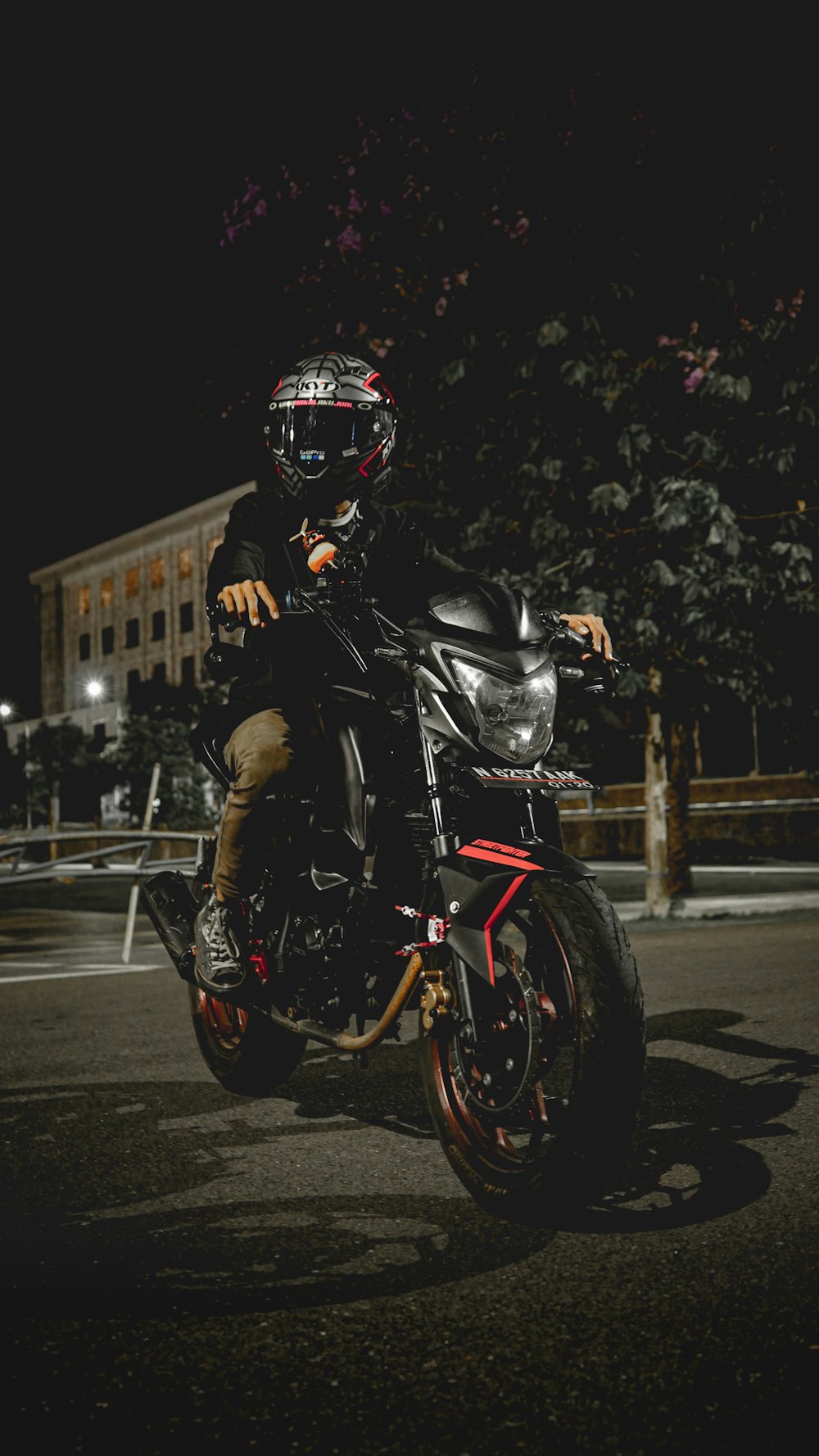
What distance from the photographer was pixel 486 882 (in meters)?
3.48

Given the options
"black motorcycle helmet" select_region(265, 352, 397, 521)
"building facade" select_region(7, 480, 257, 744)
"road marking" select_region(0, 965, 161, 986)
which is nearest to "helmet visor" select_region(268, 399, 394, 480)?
"black motorcycle helmet" select_region(265, 352, 397, 521)

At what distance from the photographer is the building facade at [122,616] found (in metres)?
71.1

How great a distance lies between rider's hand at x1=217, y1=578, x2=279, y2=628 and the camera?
13.4 feet

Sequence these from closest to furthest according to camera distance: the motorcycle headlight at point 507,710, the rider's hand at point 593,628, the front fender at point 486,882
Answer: the front fender at point 486,882
the motorcycle headlight at point 507,710
the rider's hand at point 593,628

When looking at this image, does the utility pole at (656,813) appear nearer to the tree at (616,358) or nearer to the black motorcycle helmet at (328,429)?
the tree at (616,358)

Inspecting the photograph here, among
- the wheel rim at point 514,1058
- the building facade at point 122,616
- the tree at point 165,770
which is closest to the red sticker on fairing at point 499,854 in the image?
the wheel rim at point 514,1058

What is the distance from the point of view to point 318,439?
4.51 meters

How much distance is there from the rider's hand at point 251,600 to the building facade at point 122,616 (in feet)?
194

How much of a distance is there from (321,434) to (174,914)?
73.5 inches

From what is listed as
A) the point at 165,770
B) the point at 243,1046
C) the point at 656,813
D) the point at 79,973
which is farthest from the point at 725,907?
the point at 165,770

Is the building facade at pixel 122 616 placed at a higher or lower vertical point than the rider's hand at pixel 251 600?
higher

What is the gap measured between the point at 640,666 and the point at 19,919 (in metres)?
8.19

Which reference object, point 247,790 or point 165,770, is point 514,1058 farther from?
point 165,770

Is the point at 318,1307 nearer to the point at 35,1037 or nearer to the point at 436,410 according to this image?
the point at 35,1037
